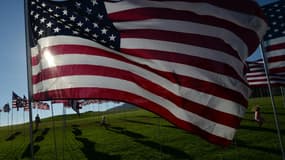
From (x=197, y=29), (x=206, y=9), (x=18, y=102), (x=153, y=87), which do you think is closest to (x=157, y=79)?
(x=153, y=87)

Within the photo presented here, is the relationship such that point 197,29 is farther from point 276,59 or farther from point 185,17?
point 276,59

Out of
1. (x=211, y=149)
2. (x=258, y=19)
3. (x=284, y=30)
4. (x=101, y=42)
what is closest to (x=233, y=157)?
(x=211, y=149)

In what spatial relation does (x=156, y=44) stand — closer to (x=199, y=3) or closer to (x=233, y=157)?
(x=199, y=3)

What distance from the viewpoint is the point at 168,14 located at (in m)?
7.04

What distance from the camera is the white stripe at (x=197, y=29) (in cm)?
691

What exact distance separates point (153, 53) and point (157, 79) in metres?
0.54

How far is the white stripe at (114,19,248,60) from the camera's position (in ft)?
22.7

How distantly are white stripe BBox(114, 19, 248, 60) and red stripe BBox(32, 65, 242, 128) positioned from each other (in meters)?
0.99

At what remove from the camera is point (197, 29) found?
22.8 feet

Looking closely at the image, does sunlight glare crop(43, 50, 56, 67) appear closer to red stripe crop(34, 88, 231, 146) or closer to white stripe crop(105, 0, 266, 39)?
red stripe crop(34, 88, 231, 146)

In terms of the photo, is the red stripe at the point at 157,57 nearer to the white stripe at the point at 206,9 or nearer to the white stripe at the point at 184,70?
the white stripe at the point at 184,70

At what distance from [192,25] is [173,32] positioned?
43cm

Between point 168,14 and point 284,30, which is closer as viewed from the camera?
point 168,14

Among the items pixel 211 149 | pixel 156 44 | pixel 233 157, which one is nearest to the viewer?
pixel 156 44
